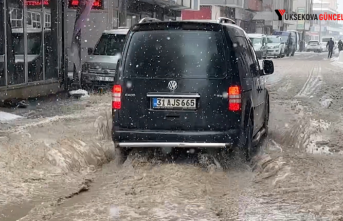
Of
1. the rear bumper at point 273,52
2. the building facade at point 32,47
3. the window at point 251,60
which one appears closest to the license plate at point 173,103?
the window at point 251,60

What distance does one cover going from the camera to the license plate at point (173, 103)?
7.29m

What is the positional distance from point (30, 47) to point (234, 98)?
1104cm

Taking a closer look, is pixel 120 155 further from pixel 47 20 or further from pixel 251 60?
pixel 47 20

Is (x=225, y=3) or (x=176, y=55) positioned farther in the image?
(x=225, y=3)

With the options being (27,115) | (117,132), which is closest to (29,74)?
(27,115)

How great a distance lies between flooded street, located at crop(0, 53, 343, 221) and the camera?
18.9 feet

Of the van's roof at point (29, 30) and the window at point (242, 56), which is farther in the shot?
the van's roof at point (29, 30)

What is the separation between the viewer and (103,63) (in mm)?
18750

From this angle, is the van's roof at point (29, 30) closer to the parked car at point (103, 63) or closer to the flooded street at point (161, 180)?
the parked car at point (103, 63)

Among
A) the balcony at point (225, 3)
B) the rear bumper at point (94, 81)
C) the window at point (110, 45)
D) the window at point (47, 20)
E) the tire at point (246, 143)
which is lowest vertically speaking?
the rear bumper at point (94, 81)

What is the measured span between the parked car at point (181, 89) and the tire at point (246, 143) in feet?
0.09

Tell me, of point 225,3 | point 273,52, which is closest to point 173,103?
point 273,52

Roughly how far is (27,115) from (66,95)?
4.91 meters

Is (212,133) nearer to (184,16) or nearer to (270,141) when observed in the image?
(270,141)
